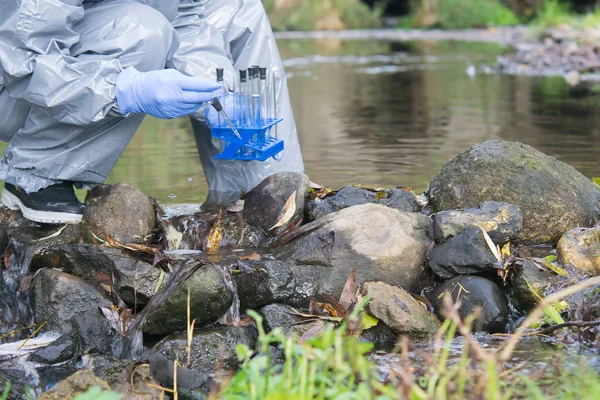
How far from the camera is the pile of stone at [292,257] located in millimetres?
3635

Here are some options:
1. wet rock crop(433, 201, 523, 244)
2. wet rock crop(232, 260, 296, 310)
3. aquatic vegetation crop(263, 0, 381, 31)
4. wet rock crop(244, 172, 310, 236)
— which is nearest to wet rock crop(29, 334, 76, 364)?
wet rock crop(232, 260, 296, 310)

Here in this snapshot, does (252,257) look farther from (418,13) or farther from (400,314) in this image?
(418,13)

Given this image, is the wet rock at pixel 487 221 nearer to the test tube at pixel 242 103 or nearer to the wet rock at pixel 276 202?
the wet rock at pixel 276 202

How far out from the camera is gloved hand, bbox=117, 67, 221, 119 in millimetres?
3891

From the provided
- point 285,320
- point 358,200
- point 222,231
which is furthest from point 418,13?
point 285,320

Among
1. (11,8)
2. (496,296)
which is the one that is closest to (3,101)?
(11,8)

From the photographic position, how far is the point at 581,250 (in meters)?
3.92

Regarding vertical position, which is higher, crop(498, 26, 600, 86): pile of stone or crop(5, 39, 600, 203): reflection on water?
crop(5, 39, 600, 203): reflection on water

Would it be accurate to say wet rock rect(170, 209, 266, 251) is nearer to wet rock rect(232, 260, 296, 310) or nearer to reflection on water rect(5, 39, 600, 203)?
wet rock rect(232, 260, 296, 310)

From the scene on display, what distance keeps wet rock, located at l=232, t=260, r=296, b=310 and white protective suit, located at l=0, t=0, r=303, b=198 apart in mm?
962

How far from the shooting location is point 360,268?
12.7ft

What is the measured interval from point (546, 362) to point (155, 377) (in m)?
1.40

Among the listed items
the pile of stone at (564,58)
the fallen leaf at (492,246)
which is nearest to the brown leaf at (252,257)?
the fallen leaf at (492,246)

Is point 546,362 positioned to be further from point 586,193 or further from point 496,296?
point 586,193
